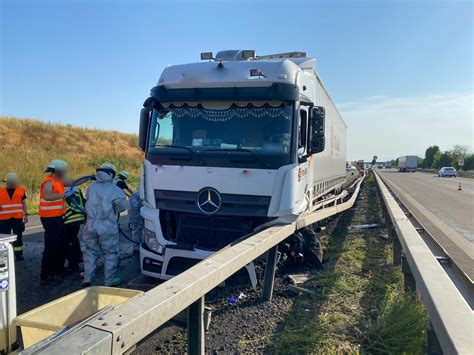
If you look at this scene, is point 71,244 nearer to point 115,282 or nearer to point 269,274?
point 115,282

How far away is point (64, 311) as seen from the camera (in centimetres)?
302

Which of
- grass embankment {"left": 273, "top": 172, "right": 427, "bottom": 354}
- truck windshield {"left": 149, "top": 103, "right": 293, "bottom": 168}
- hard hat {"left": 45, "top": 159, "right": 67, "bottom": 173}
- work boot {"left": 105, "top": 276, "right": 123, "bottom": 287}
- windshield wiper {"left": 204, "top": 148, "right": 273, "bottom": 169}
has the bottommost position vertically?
work boot {"left": 105, "top": 276, "right": 123, "bottom": 287}

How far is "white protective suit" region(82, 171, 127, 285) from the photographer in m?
5.31

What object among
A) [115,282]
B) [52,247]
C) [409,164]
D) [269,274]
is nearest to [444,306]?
[269,274]

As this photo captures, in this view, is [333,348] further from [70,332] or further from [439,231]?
[439,231]

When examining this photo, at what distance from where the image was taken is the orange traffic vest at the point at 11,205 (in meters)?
7.11

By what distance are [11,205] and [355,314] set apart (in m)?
6.30

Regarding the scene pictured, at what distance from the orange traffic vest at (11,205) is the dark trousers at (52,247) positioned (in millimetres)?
1730

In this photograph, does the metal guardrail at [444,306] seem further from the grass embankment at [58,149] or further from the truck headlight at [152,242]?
the grass embankment at [58,149]

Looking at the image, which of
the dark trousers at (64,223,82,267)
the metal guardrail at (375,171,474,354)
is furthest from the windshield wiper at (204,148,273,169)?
the dark trousers at (64,223,82,267)

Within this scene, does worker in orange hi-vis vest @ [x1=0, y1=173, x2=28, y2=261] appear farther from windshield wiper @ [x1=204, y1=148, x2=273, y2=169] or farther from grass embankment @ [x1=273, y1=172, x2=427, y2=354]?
grass embankment @ [x1=273, y1=172, x2=427, y2=354]

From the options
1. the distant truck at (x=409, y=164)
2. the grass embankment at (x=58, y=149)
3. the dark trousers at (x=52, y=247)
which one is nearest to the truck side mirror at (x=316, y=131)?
the dark trousers at (x=52, y=247)

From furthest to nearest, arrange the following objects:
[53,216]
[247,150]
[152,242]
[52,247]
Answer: [53,216] → [52,247] → [152,242] → [247,150]

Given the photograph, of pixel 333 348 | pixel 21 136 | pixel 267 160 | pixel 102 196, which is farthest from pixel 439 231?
pixel 21 136
